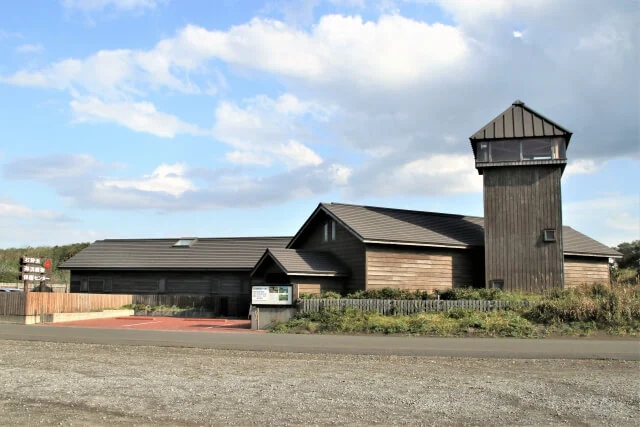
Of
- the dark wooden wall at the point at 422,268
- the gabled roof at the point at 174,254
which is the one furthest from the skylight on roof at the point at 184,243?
the dark wooden wall at the point at 422,268

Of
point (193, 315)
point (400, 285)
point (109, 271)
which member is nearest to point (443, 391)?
point (400, 285)

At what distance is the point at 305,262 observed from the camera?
32219 millimetres

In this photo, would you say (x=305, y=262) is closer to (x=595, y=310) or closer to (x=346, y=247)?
(x=346, y=247)

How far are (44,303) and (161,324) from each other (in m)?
6.93

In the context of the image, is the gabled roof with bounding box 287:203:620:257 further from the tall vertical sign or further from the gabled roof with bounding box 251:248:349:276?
the tall vertical sign

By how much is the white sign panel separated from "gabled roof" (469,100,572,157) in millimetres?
13303

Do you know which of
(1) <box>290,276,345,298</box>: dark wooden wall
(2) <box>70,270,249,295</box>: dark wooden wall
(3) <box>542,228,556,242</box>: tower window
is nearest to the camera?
(1) <box>290,276,345,298</box>: dark wooden wall

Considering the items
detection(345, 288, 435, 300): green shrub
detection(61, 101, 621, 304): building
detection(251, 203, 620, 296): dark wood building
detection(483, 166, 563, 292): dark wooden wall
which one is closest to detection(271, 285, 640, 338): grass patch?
detection(345, 288, 435, 300): green shrub

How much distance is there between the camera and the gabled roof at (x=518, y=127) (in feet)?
107

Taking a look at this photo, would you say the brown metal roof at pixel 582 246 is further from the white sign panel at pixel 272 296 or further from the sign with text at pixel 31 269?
the sign with text at pixel 31 269

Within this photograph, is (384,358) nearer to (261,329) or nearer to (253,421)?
(253,421)

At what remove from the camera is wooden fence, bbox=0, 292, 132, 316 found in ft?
104

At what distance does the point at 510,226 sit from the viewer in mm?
33031

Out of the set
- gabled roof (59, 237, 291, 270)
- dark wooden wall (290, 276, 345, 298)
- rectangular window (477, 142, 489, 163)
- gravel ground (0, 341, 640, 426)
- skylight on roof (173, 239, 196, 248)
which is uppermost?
rectangular window (477, 142, 489, 163)
